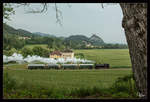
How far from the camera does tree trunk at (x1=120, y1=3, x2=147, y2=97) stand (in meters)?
1.17

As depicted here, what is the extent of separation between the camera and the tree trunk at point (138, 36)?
1.17 meters

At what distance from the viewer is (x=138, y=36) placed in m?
1.18

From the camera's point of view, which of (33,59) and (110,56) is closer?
(33,59)

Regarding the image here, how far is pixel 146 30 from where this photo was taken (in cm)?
116


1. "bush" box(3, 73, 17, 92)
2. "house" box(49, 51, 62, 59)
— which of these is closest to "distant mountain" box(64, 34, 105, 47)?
"house" box(49, 51, 62, 59)

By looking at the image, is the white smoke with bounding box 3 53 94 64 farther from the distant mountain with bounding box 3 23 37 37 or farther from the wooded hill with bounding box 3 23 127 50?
the distant mountain with bounding box 3 23 37 37

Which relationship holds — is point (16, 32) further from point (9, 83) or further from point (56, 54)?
point (9, 83)

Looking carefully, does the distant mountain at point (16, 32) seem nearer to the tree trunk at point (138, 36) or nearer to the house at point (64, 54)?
the house at point (64, 54)

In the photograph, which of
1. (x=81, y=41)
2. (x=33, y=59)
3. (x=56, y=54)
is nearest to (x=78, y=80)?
(x=81, y=41)

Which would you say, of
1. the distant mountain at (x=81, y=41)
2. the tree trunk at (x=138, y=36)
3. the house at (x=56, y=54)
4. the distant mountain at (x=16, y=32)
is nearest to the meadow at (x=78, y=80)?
the distant mountain at (x=81, y=41)

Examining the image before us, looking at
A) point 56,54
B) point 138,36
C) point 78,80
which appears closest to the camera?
point 138,36

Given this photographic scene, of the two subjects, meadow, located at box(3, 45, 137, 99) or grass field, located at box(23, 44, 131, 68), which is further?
grass field, located at box(23, 44, 131, 68)

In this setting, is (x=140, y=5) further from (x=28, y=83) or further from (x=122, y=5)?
(x=28, y=83)

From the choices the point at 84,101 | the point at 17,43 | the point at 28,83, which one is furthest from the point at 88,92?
the point at 17,43
